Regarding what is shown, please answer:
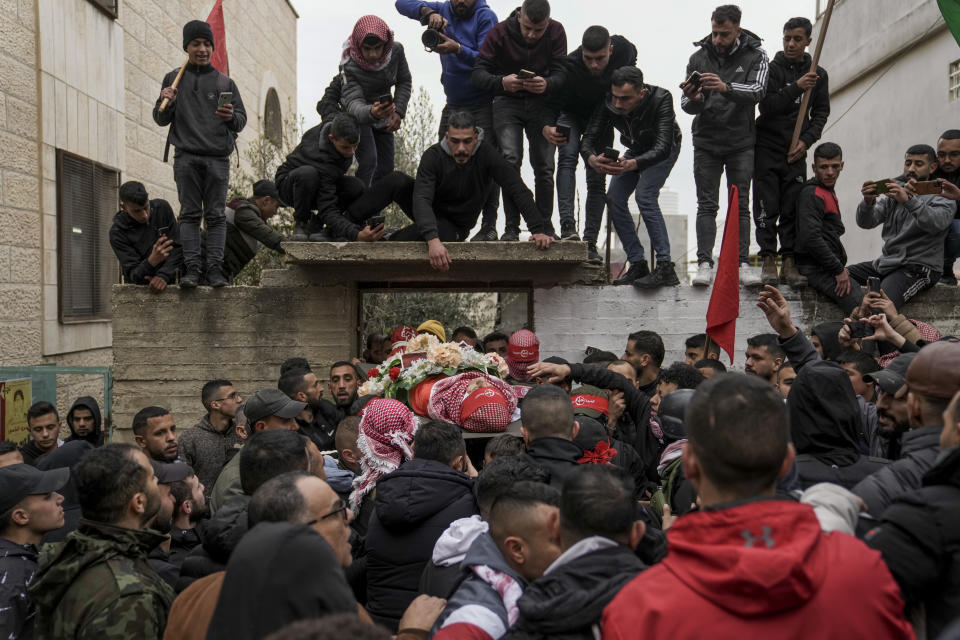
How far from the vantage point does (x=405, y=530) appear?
3.78 m

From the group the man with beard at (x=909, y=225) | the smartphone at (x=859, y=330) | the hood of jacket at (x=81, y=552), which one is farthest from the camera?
the man with beard at (x=909, y=225)

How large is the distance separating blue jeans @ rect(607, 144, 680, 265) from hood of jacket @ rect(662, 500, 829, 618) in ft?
21.6

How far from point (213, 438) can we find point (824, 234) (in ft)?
19.2

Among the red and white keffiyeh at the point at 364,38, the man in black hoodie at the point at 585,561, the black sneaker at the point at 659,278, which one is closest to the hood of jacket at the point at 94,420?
the red and white keffiyeh at the point at 364,38

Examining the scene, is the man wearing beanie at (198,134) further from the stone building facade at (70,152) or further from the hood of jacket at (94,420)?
the stone building facade at (70,152)

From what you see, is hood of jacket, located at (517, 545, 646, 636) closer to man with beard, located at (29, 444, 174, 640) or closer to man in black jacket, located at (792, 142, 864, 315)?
man with beard, located at (29, 444, 174, 640)

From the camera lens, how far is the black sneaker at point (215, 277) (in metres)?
8.63

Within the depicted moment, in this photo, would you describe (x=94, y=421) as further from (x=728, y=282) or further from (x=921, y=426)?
(x=921, y=426)

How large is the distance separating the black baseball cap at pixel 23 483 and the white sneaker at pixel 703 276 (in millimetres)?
6263

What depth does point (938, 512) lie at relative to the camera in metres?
2.32

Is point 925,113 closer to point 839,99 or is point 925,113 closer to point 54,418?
point 839,99

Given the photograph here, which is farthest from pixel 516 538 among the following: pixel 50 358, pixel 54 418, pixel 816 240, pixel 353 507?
pixel 50 358

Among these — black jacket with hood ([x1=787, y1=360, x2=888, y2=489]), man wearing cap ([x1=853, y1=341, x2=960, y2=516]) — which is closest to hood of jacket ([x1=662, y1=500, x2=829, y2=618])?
man wearing cap ([x1=853, y1=341, x2=960, y2=516])

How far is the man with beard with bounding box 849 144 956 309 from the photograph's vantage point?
7.68 meters
